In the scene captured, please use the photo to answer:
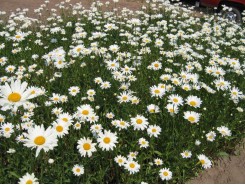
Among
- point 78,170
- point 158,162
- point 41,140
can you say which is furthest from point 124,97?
point 41,140

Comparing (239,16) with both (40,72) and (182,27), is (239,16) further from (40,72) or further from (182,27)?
(40,72)

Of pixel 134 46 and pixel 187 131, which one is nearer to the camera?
pixel 187 131

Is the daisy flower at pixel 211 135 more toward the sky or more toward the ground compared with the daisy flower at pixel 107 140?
more toward the ground

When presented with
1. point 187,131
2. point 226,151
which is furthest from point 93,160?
point 226,151

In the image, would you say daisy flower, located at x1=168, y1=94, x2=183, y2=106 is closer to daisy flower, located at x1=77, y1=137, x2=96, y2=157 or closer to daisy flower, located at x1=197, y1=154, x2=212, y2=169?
daisy flower, located at x1=197, y1=154, x2=212, y2=169

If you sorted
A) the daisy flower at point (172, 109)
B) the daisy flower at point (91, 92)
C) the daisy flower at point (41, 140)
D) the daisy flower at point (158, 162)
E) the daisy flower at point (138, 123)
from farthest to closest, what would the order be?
the daisy flower at point (91, 92) < the daisy flower at point (172, 109) < the daisy flower at point (138, 123) < the daisy flower at point (158, 162) < the daisy flower at point (41, 140)

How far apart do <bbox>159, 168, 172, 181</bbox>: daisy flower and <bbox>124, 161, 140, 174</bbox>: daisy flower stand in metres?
0.27

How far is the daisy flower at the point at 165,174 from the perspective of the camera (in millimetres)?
2848

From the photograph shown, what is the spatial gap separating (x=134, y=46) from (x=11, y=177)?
3441mm

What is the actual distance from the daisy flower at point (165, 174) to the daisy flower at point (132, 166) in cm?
27

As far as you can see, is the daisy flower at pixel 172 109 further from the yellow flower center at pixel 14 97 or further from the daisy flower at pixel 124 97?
the yellow flower center at pixel 14 97

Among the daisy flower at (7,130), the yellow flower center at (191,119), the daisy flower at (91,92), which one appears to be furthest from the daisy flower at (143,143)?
the daisy flower at (7,130)

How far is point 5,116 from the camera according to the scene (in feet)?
11.2

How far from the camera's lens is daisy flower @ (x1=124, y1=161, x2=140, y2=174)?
2732mm
